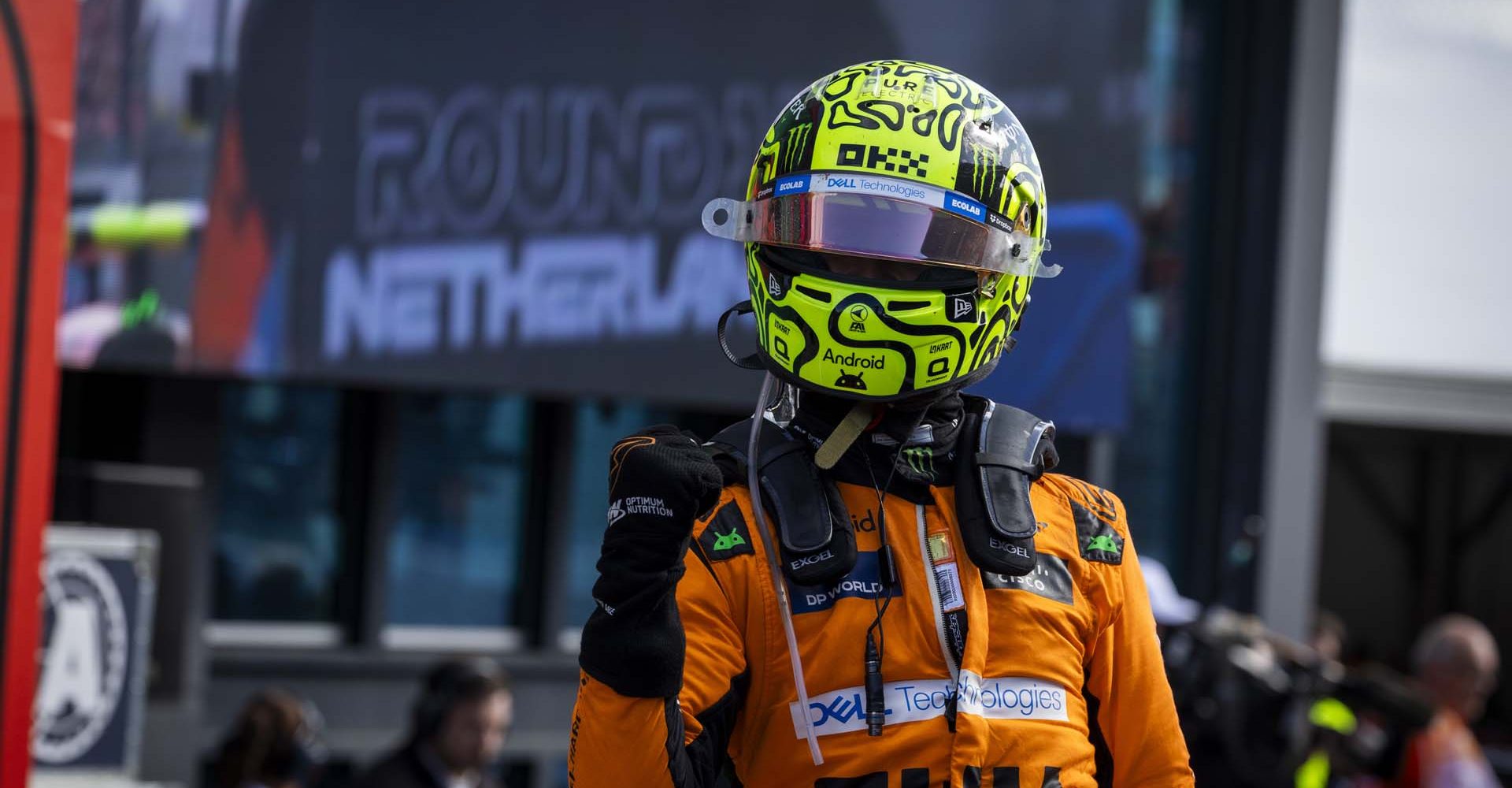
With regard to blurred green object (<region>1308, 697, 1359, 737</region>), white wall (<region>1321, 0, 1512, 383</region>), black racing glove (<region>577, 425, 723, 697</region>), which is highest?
white wall (<region>1321, 0, 1512, 383</region>)

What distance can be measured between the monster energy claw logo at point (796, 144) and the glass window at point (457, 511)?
19.5 feet

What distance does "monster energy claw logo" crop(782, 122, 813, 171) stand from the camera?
217 centimetres

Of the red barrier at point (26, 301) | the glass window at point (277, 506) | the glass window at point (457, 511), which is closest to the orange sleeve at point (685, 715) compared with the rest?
the red barrier at point (26, 301)

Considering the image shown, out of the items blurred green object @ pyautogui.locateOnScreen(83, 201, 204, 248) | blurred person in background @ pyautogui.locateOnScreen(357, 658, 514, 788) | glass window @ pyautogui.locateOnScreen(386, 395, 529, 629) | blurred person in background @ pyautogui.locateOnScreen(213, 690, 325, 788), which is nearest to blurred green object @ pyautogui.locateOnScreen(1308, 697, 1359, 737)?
blurred person in background @ pyautogui.locateOnScreen(357, 658, 514, 788)

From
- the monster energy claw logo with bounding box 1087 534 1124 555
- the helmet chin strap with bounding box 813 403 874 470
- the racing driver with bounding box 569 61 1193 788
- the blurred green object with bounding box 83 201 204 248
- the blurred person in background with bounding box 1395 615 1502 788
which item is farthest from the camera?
the blurred green object with bounding box 83 201 204 248

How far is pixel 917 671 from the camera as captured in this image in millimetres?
1998

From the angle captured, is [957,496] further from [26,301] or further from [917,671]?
[26,301]

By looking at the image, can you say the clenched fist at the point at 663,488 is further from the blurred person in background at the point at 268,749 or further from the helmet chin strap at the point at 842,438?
the blurred person in background at the point at 268,749

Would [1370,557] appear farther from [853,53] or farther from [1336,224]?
[853,53]

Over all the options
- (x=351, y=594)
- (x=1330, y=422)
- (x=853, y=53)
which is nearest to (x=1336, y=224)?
(x=853, y=53)

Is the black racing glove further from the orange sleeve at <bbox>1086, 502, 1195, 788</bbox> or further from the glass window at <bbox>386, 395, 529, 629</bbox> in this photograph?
the glass window at <bbox>386, 395, 529, 629</bbox>

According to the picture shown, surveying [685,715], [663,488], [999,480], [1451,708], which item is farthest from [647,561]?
[1451,708]

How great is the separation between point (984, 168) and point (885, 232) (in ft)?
0.55

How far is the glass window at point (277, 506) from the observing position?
7.44 meters
